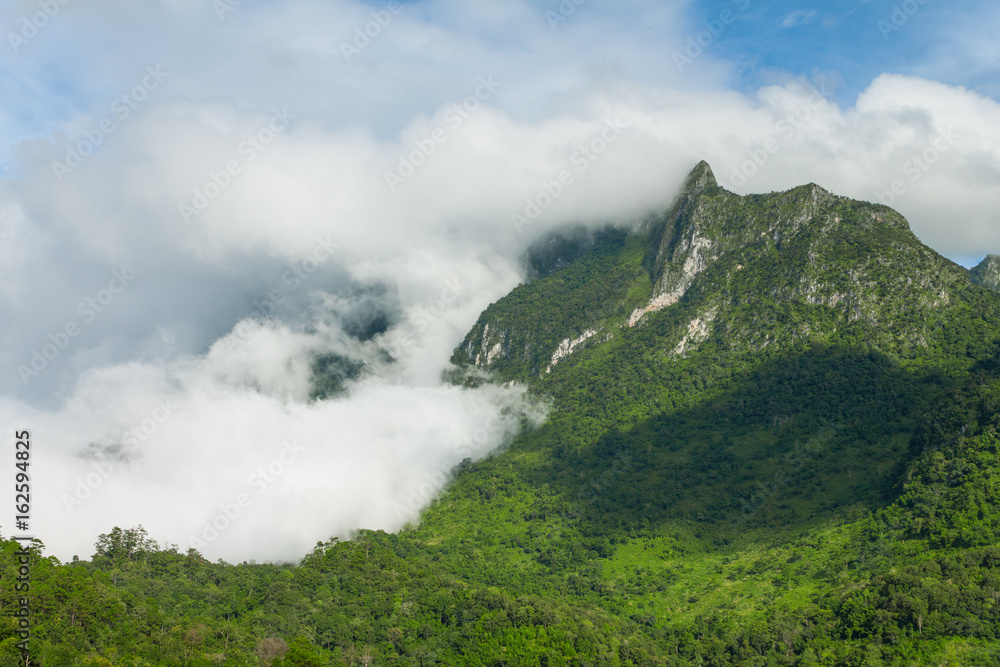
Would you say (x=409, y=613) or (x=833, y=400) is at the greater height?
(x=833, y=400)

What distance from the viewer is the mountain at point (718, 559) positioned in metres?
105

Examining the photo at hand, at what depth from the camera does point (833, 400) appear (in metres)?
181

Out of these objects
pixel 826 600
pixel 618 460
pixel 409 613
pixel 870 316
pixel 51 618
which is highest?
pixel 870 316

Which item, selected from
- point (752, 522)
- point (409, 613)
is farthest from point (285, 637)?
point (752, 522)

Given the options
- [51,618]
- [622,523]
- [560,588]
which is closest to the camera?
[51,618]

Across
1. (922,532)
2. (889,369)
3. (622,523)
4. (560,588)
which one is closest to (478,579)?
(560,588)

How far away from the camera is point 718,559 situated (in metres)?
157

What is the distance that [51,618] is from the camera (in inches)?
3469

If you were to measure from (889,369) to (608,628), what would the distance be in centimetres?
9911

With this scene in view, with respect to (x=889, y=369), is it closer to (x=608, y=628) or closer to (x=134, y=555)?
(x=608, y=628)

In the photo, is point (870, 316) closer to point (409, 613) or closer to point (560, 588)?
point (560, 588)

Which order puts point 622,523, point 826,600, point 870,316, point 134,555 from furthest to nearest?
1. point 870,316
2. point 622,523
3. point 134,555
4. point 826,600

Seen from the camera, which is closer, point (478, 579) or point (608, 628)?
point (608, 628)

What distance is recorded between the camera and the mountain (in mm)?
104750
